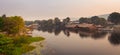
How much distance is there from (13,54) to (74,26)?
132 metres

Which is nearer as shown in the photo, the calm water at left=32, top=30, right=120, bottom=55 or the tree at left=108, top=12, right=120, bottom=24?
the calm water at left=32, top=30, right=120, bottom=55

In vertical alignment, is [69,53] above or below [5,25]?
below

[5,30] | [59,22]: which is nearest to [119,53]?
[5,30]

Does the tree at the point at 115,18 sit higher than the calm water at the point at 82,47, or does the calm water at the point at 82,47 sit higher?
the tree at the point at 115,18

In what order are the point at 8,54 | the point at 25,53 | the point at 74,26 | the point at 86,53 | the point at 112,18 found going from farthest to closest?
the point at 74,26 < the point at 112,18 < the point at 86,53 < the point at 25,53 < the point at 8,54

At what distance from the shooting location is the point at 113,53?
138 feet

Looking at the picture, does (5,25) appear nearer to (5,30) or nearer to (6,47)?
(5,30)

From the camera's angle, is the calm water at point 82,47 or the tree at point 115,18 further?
the tree at point 115,18

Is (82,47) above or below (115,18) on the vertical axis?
below

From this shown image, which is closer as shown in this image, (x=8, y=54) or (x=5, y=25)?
(x=8, y=54)

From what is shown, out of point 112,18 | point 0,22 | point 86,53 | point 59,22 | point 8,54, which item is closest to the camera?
point 8,54

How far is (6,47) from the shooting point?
34906mm

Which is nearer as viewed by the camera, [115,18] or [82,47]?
[82,47]

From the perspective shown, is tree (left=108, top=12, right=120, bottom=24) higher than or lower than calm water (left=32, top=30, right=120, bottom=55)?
higher
